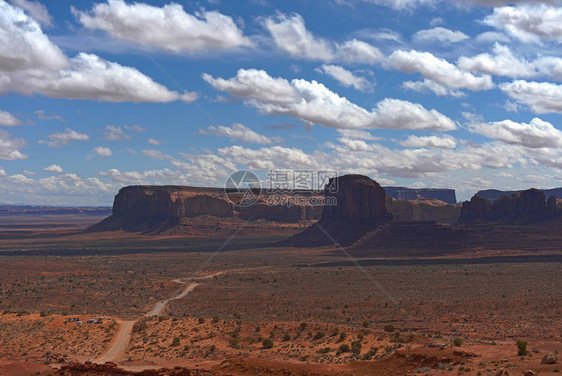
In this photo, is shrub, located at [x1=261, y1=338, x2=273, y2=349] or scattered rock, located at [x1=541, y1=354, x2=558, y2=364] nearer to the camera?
scattered rock, located at [x1=541, y1=354, x2=558, y2=364]

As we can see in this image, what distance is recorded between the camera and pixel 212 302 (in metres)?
55.6

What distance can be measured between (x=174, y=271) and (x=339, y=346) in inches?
2539

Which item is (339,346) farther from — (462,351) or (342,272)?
(342,272)

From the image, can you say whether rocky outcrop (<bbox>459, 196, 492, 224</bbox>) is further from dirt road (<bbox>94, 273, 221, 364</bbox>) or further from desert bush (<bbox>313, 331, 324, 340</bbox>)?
desert bush (<bbox>313, 331, 324, 340</bbox>)

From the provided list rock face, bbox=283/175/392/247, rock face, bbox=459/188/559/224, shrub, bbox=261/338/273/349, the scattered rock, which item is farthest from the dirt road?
rock face, bbox=459/188/559/224

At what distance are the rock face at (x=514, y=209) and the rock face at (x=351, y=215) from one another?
113 ft

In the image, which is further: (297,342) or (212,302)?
(212,302)

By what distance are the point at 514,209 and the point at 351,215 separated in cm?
5338

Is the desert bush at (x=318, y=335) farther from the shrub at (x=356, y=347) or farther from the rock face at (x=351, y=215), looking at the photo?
the rock face at (x=351, y=215)

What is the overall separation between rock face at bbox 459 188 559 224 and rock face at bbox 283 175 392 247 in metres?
34.6

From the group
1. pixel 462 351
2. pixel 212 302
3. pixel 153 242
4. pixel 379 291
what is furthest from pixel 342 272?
pixel 153 242

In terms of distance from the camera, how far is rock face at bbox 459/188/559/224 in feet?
504

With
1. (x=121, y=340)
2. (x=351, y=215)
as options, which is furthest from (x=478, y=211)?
(x=121, y=340)

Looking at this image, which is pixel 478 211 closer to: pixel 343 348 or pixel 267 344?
pixel 267 344
